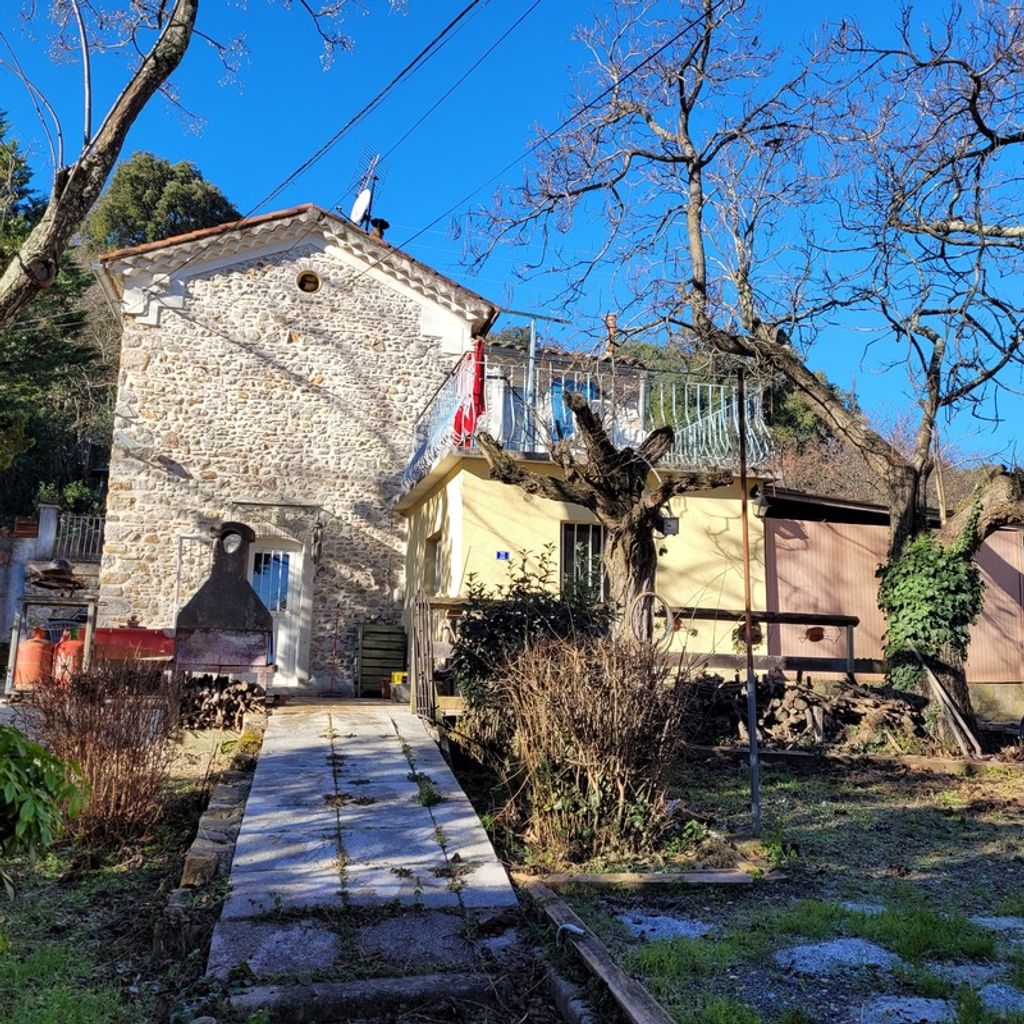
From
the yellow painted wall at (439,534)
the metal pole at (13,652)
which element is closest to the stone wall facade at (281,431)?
the yellow painted wall at (439,534)

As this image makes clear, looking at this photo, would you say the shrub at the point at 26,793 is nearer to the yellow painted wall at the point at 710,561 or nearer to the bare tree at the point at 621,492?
the bare tree at the point at 621,492

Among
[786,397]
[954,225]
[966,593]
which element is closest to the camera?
[954,225]

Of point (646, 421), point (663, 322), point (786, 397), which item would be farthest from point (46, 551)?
point (786, 397)

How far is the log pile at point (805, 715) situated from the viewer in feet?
31.6

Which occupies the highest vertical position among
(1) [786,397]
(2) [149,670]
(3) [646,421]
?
(1) [786,397]

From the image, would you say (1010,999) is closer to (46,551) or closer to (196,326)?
(196,326)

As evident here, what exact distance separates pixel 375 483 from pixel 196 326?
4.10 m

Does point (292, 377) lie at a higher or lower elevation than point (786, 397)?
lower

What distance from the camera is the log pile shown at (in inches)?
379

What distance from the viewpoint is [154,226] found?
102ft

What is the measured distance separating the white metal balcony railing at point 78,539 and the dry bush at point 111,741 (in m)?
14.3

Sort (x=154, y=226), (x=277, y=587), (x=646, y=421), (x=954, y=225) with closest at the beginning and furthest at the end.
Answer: (x=954, y=225), (x=646, y=421), (x=277, y=587), (x=154, y=226)

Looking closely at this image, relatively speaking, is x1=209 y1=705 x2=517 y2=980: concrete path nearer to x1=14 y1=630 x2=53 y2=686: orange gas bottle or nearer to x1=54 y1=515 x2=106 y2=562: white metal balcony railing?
x1=14 y1=630 x2=53 y2=686: orange gas bottle

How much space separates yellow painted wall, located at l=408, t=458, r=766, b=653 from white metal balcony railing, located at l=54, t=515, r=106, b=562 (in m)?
9.50
